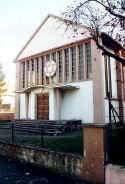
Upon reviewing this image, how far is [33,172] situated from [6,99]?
2940 centimetres

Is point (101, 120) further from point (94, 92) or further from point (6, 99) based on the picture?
point (6, 99)

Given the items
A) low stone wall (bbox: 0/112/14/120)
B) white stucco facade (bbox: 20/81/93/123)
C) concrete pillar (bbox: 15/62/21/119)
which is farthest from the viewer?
low stone wall (bbox: 0/112/14/120)

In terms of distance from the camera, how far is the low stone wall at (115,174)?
425 cm

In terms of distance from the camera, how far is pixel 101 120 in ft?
39.7

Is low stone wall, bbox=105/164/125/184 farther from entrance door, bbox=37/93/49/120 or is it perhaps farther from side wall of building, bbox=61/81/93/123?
entrance door, bbox=37/93/49/120

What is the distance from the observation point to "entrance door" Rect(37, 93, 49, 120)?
15.0 metres

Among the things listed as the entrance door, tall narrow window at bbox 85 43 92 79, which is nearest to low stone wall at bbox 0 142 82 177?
the entrance door

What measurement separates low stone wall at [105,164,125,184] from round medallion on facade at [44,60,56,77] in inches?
453

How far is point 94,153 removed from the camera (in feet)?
16.3

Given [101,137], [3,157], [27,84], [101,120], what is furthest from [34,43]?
[101,137]

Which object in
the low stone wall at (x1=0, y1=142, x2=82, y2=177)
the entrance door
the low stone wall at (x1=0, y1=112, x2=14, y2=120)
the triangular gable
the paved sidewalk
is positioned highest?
the triangular gable

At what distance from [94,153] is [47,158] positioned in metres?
1.91

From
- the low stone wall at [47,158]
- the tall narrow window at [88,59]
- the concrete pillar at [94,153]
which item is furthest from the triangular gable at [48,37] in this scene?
the concrete pillar at [94,153]

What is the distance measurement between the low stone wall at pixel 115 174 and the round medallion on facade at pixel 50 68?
11.5 m
